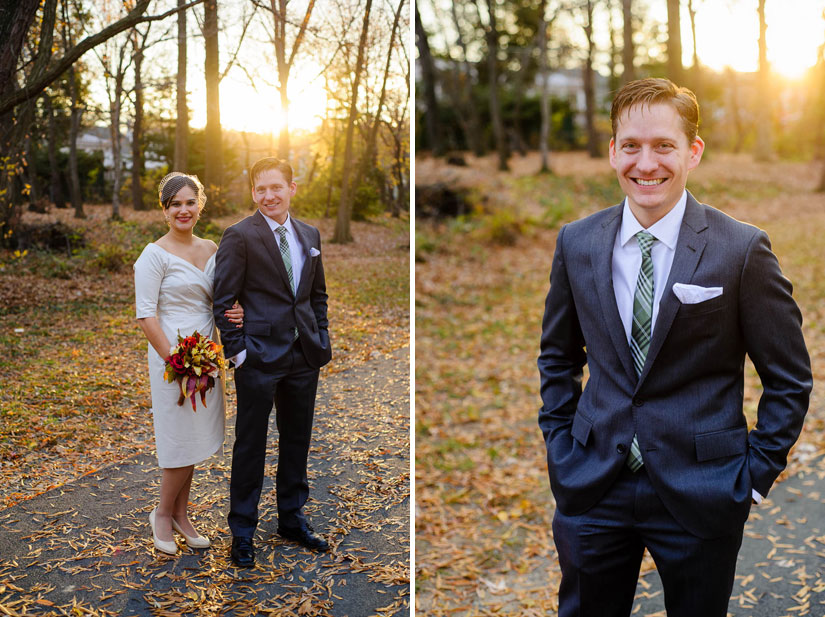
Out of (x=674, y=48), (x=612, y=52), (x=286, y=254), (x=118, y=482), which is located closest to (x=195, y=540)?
(x=118, y=482)

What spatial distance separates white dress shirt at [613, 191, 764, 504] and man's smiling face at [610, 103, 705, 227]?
35 millimetres

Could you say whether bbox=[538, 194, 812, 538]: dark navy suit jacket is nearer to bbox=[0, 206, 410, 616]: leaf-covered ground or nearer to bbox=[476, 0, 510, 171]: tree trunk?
bbox=[0, 206, 410, 616]: leaf-covered ground

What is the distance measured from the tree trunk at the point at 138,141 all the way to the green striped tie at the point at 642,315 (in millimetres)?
2080

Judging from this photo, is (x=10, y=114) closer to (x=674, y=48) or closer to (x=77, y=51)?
(x=77, y=51)

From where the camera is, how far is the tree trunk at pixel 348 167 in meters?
3.58

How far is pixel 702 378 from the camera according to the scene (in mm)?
2070

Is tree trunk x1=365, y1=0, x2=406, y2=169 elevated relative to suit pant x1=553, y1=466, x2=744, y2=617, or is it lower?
elevated

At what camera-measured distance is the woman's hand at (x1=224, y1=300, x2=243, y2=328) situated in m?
3.04

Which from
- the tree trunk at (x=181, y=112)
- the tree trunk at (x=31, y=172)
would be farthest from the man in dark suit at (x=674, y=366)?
the tree trunk at (x=31, y=172)

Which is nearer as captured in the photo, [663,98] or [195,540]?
[663,98]

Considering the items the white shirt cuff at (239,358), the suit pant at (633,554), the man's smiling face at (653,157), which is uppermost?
the man's smiling face at (653,157)

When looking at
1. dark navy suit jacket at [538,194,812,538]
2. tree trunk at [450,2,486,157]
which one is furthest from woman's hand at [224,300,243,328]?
tree trunk at [450,2,486,157]

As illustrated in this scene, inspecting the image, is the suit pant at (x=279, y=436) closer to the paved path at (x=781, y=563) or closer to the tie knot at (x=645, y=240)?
the tie knot at (x=645, y=240)

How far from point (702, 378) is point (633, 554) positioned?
2.02 ft
